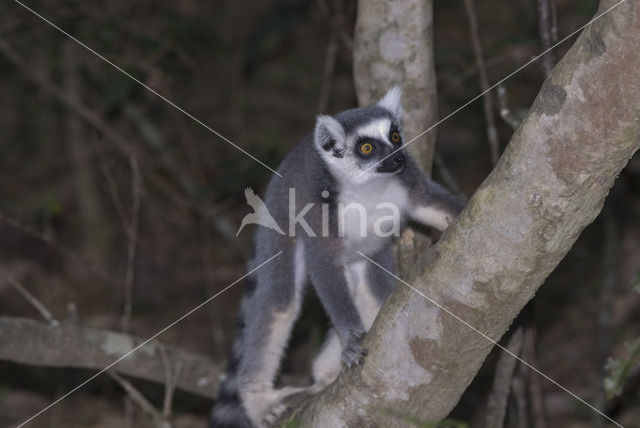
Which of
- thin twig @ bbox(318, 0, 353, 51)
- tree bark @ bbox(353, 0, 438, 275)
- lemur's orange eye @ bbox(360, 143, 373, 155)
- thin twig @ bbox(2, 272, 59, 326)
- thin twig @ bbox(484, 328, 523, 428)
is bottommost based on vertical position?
thin twig @ bbox(484, 328, 523, 428)

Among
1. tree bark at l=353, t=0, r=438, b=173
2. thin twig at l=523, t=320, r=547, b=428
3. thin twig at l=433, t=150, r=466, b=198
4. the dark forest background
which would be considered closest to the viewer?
tree bark at l=353, t=0, r=438, b=173

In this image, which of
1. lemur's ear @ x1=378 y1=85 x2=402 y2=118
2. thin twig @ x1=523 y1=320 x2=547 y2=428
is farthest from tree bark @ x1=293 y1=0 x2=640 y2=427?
thin twig @ x1=523 y1=320 x2=547 y2=428

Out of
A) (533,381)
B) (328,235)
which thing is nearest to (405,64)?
(328,235)

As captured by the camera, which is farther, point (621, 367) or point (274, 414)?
point (274, 414)

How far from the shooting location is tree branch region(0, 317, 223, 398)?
5.07 metres

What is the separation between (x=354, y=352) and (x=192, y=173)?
7.22 meters

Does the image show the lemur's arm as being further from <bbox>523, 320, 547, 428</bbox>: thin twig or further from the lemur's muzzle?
<bbox>523, 320, 547, 428</bbox>: thin twig

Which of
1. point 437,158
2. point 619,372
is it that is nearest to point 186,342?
point 437,158

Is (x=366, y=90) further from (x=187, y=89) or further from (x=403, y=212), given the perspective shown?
(x=187, y=89)

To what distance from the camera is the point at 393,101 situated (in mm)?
4875

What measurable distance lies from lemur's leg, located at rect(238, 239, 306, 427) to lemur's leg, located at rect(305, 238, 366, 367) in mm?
325

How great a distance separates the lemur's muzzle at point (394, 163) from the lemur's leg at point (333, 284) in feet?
1.95

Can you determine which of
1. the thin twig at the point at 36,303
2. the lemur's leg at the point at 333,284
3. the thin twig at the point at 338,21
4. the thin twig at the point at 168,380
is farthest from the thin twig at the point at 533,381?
the thin twig at the point at 36,303

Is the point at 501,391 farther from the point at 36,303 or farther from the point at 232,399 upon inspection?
the point at 36,303
